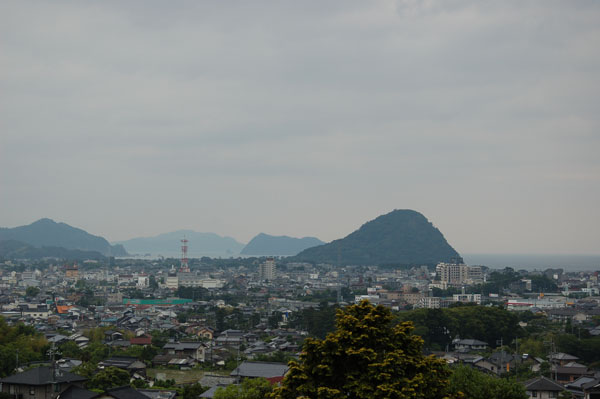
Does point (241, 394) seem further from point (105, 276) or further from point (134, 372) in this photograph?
point (105, 276)

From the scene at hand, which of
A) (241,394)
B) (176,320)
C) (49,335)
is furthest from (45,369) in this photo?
(176,320)

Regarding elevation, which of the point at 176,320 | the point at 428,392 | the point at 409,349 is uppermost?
the point at 409,349

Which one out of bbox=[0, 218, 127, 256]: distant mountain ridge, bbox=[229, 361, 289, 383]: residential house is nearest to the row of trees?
bbox=[229, 361, 289, 383]: residential house

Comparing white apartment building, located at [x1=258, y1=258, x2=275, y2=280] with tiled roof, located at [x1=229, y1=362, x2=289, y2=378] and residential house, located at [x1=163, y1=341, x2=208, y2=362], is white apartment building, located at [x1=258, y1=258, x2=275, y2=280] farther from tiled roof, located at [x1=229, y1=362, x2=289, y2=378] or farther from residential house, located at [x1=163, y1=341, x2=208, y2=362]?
tiled roof, located at [x1=229, y1=362, x2=289, y2=378]

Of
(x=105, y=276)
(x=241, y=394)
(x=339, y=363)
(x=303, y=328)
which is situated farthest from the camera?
(x=105, y=276)

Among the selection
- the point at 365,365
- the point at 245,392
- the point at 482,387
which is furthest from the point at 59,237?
the point at 365,365

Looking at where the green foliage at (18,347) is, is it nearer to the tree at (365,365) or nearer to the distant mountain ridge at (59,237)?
the tree at (365,365)

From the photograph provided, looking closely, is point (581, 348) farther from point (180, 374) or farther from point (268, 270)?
point (268, 270)
